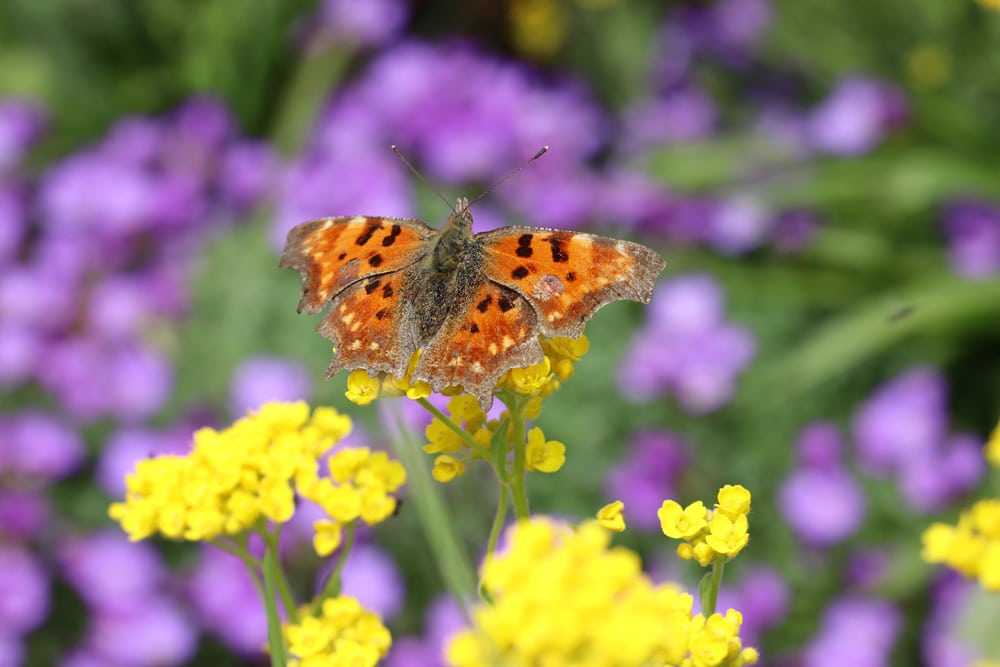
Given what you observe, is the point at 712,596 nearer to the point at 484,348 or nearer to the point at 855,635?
the point at 484,348

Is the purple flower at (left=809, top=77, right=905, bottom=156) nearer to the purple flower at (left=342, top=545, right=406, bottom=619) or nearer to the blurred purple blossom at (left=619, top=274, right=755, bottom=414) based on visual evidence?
the blurred purple blossom at (left=619, top=274, right=755, bottom=414)

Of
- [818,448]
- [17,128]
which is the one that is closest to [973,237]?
[818,448]

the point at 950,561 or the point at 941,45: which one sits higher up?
the point at 950,561

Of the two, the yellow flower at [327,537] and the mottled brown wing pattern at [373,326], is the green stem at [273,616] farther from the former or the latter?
the mottled brown wing pattern at [373,326]

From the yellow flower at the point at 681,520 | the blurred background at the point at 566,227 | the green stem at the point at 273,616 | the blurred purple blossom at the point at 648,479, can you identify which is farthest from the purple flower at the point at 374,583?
the yellow flower at the point at 681,520

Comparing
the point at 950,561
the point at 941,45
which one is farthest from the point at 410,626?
the point at 941,45

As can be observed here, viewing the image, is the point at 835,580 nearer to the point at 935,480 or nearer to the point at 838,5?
the point at 935,480

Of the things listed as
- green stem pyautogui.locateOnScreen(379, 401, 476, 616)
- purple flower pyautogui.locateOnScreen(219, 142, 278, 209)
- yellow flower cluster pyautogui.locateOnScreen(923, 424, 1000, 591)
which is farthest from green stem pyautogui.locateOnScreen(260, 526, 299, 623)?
purple flower pyautogui.locateOnScreen(219, 142, 278, 209)
